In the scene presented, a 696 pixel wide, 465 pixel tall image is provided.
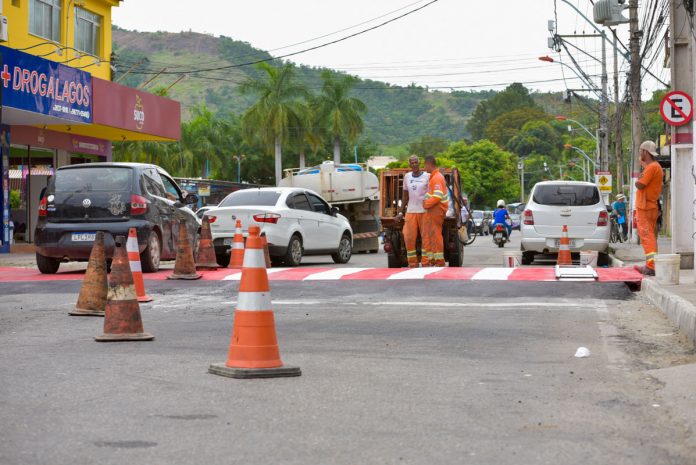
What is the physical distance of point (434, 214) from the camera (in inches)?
682

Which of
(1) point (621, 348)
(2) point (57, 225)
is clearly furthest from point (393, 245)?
(1) point (621, 348)

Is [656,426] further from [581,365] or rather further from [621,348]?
[621,348]

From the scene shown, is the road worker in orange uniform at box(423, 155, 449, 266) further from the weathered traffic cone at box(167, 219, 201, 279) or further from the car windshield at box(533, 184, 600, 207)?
the car windshield at box(533, 184, 600, 207)

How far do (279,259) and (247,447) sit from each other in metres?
16.1

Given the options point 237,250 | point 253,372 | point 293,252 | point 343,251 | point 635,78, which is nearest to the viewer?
point 253,372

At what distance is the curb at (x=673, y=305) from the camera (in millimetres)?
9219

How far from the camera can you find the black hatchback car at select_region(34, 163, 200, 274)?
16234 millimetres

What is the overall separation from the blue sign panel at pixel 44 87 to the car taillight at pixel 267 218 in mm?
8676

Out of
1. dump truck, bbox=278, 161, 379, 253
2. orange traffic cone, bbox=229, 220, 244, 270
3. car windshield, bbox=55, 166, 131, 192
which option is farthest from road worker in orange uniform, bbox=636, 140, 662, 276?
dump truck, bbox=278, 161, 379, 253

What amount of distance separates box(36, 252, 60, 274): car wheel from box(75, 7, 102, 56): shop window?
18.3 m

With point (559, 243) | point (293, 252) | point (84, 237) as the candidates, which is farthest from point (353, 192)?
point (84, 237)

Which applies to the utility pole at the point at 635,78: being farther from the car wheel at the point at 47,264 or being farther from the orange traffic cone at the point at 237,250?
the car wheel at the point at 47,264

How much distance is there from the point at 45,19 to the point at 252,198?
14139 mm

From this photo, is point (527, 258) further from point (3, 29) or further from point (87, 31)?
point (87, 31)
